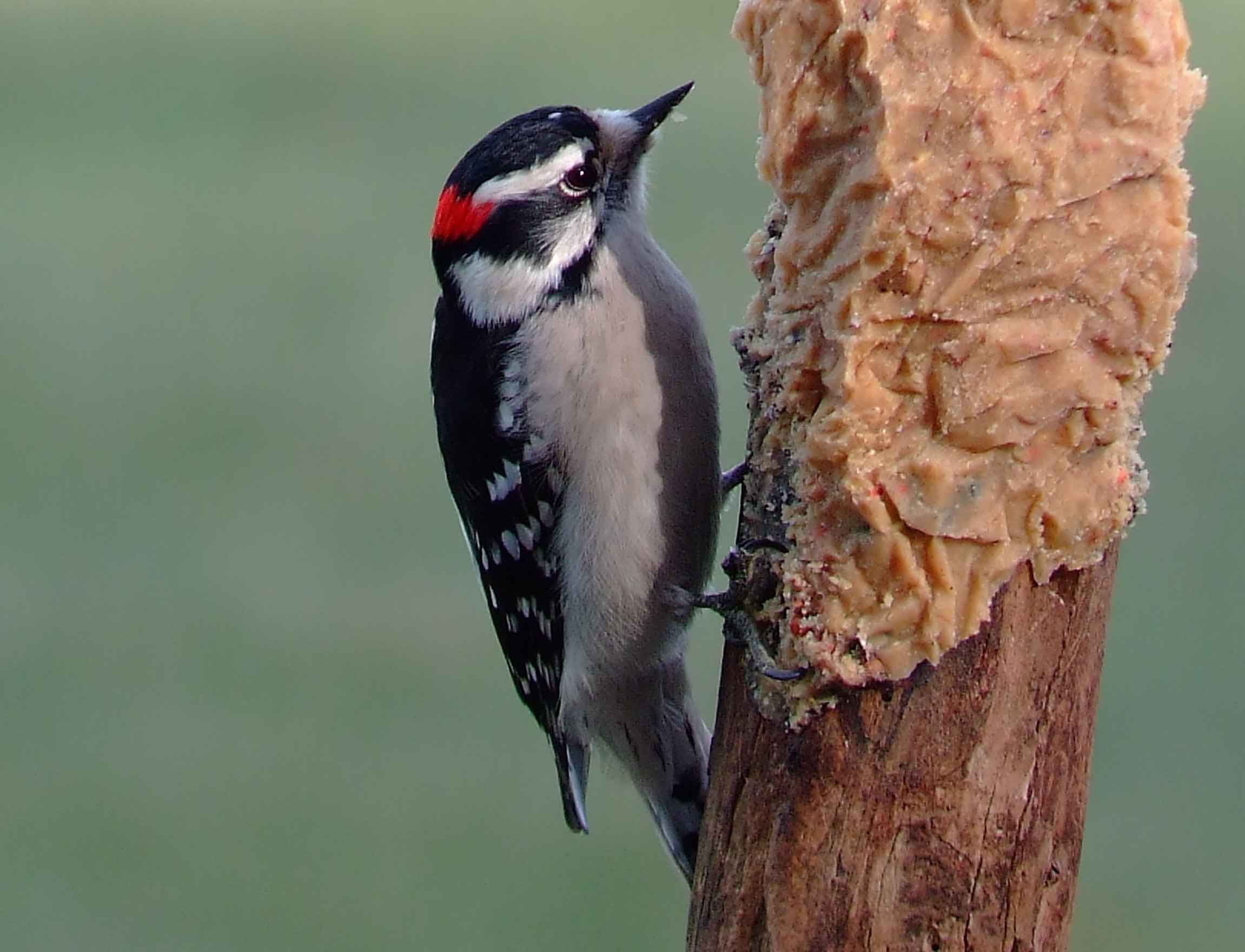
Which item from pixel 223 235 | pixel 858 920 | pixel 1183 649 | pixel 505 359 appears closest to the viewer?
pixel 858 920

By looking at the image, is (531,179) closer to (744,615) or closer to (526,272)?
(526,272)

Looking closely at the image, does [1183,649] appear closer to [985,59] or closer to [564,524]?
[564,524]

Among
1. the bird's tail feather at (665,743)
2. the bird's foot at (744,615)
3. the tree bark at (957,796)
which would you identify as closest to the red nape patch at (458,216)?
the bird's foot at (744,615)

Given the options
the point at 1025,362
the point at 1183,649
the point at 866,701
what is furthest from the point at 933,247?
the point at 1183,649

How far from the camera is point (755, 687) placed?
2.17m

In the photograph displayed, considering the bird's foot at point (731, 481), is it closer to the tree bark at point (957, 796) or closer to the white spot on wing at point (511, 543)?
the white spot on wing at point (511, 543)

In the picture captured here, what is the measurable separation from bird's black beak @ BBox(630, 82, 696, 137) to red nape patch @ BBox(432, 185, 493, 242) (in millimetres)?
332

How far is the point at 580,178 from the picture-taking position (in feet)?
9.24

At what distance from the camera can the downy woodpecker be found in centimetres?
278

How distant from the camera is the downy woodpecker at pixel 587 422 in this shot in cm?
278

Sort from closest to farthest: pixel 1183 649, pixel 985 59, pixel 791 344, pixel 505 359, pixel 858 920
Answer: pixel 985 59
pixel 858 920
pixel 791 344
pixel 505 359
pixel 1183 649

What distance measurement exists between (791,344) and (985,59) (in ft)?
1.52

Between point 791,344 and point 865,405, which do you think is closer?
point 865,405

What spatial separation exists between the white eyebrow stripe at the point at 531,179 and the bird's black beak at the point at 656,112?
17 centimetres
